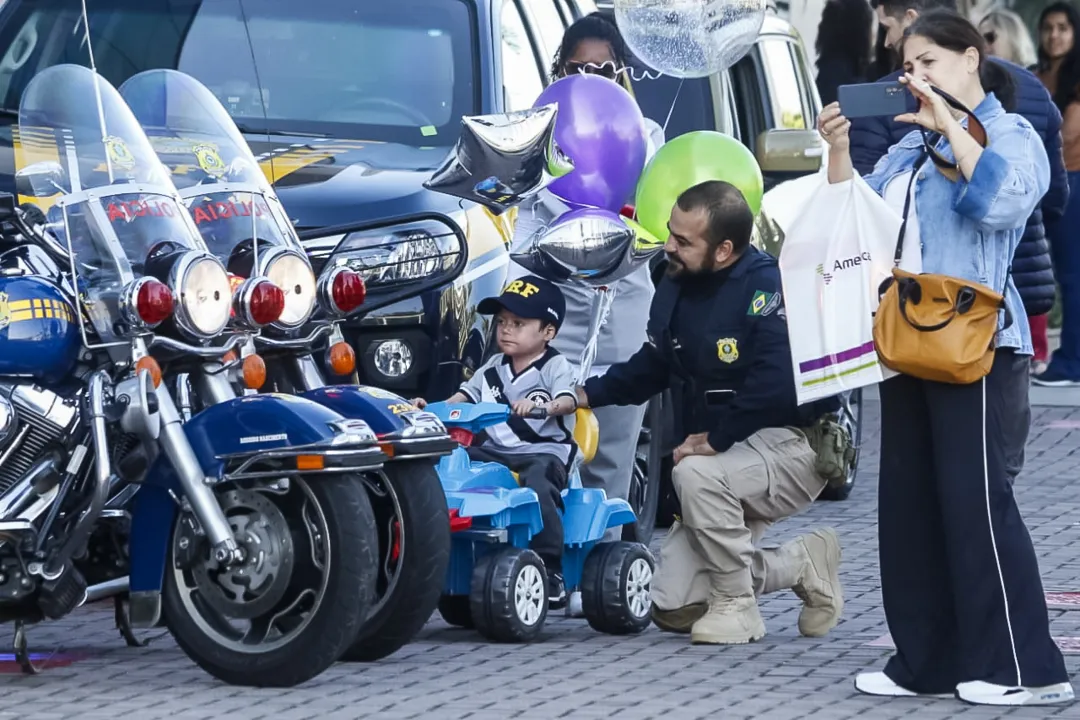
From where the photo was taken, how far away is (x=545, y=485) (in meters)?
7.18

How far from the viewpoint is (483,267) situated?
8.22 meters

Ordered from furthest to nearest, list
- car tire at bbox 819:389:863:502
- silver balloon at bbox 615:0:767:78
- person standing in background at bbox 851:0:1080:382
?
1. car tire at bbox 819:389:863:502
2. silver balloon at bbox 615:0:767:78
3. person standing in background at bbox 851:0:1080:382

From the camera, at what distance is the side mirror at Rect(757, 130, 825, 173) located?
9.46 m

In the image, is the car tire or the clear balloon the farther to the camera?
the car tire

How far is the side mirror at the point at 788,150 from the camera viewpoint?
372 inches

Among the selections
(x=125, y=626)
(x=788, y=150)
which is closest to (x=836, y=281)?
(x=125, y=626)

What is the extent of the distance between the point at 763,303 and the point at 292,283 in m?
1.48

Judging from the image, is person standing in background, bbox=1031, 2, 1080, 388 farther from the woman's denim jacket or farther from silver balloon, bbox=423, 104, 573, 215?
the woman's denim jacket

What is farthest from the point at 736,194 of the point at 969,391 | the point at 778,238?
the point at 778,238

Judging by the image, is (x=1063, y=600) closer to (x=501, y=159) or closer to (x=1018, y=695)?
(x=1018, y=695)

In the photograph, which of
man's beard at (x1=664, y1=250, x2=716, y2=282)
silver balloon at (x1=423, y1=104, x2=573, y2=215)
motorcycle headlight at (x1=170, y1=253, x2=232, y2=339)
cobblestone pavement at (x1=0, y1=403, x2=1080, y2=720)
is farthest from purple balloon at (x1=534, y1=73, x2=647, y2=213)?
motorcycle headlight at (x1=170, y1=253, x2=232, y2=339)

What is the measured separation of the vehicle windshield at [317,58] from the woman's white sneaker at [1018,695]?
3508 millimetres

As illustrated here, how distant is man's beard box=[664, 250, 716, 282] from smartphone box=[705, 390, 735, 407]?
0.36m

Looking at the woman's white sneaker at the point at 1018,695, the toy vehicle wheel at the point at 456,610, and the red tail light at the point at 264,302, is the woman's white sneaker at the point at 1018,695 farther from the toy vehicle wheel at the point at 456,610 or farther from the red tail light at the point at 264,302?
the red tail light at the point at 264,302
